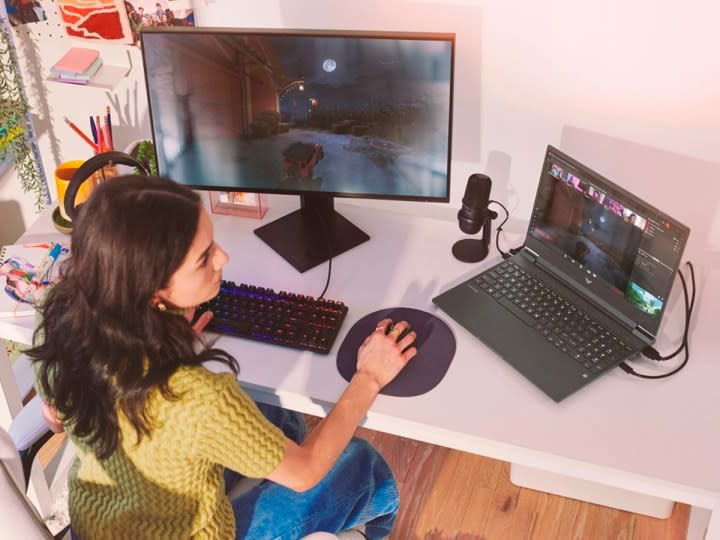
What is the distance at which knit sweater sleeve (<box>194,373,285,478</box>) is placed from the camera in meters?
1.20

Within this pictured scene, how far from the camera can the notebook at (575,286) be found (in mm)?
1497

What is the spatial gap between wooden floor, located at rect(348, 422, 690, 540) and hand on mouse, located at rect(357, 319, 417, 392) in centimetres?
73

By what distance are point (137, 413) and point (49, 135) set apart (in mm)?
1335

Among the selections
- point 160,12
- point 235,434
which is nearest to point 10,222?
point 160,12

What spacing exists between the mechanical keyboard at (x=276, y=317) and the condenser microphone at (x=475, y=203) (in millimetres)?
337

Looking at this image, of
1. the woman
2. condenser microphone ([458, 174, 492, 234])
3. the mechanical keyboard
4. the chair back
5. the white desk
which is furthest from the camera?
condenser microphone ([458, 174, 492, 234])

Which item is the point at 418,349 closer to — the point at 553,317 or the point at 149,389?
the point at 553,317

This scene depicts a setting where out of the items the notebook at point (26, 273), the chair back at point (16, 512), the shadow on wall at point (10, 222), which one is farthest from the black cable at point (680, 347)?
the shadow on wall at point (10, 222)

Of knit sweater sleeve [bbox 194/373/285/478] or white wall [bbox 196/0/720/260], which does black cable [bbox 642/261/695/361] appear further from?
knit sweater sleeve [bbox 194/373/285/478]

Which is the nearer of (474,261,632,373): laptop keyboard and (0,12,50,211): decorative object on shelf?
(474,261,632,373): laptop keyboard

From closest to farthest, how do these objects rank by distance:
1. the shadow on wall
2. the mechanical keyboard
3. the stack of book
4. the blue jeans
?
the blue jeans < the mechanical keyboard < the stack of book < the shadow on wall

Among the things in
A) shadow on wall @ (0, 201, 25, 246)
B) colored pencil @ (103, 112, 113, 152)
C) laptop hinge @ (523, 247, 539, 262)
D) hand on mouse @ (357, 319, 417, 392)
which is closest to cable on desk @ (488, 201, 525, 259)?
laptop hinge @ (523, 247, 539, 262)

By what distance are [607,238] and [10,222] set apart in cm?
184

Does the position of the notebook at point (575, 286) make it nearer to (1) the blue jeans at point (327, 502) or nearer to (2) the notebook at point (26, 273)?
(1) the blue jeans at point (327, 502)
